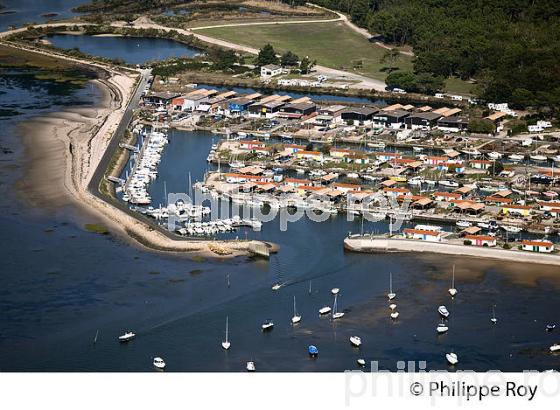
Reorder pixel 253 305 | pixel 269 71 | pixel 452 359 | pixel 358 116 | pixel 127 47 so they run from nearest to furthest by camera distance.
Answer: pixel 452 359 < pixel 253 305 < pixel 358 116 < pixel 269 71 < pixel 127 47

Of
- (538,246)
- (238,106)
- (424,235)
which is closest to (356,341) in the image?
(424,235)

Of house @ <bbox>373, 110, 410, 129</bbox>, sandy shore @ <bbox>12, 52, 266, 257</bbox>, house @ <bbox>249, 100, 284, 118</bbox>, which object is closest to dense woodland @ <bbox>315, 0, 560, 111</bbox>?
house @ <bbox>373, 110, 410, 129</bbox>

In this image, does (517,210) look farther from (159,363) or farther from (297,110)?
(297,110)

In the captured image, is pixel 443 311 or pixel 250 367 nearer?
pixel 250 367

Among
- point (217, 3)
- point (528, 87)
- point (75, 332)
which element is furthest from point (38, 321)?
point (217, 3)
